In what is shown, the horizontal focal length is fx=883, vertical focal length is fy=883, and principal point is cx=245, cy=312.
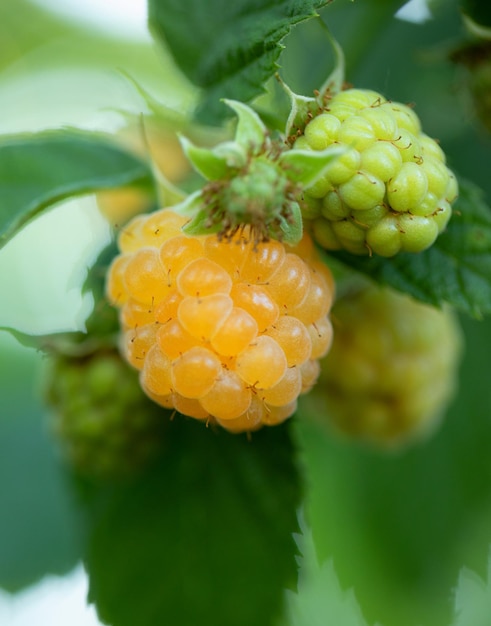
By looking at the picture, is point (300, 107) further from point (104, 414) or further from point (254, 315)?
point (104, 414)

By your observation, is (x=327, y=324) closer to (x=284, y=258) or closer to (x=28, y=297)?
(x=284, y=258)

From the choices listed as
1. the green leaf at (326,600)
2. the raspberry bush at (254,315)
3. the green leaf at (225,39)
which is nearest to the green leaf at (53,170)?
the raspberry bush at (254,315)

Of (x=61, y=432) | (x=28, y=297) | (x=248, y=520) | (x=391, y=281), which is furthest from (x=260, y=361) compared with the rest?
(x=28, y=297)

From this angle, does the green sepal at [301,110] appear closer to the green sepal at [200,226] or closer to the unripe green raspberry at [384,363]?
the green sepal at [200,226]

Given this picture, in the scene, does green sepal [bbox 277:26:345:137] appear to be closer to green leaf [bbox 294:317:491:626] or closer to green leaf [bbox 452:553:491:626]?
green leaf [bbox 294:317:491:626]

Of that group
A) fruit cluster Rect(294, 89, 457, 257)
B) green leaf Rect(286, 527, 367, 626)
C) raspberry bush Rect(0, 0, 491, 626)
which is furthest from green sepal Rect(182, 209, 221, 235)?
green leaf Rect(286, 527, 367, 626)

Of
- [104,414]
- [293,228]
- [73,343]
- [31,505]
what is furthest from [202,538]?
[293,228]

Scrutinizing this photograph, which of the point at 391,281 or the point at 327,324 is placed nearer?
the point at 327,324
